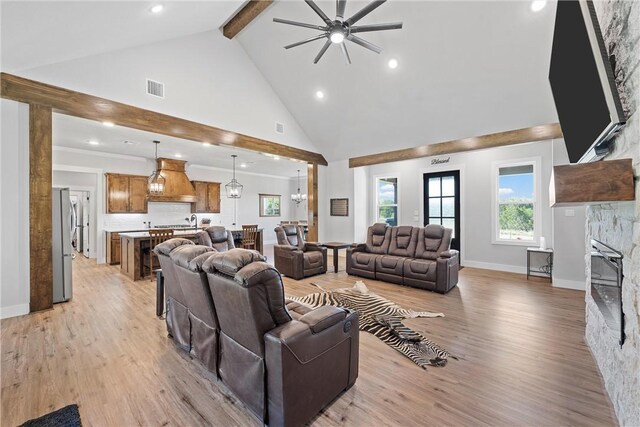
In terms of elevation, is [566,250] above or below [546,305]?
above

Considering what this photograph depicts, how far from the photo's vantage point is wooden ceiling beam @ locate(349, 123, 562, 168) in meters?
4.88

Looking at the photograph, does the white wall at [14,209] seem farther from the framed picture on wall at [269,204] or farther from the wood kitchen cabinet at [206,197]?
the framed picture on wall at [269,204]

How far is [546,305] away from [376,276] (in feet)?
8.36

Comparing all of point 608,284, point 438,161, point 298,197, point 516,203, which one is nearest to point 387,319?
point 608,284

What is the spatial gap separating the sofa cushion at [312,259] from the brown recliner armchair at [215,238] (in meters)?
1.62

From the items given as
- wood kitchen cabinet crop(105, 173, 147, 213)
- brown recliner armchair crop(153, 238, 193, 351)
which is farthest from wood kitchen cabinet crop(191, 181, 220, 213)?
brown recliner armchair crop(153, 238, 193, 351)

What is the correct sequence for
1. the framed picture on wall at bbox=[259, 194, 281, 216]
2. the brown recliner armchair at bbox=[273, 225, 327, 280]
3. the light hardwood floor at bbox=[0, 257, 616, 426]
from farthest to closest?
the framed picture on wall at bbox=[259, 194, 281, 216] < the brown recliner armchair at bbox=[273, 225, 327, 280] < the light hardwood floor at bbox=[0, 257, 616, 426]

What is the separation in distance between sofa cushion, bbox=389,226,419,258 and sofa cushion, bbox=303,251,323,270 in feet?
4.87

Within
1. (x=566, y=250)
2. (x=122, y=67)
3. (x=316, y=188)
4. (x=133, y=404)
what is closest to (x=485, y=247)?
(x=566, y=250)

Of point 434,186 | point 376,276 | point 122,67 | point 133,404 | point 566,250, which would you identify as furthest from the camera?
point 434,186

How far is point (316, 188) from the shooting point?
8.21 meters

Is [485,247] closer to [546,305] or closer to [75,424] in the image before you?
[546,305]

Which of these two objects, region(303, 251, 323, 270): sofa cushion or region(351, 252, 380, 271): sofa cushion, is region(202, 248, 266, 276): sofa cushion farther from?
region(351, 252, 380, 271): sofa cushion

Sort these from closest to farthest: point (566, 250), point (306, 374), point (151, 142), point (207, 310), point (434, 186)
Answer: point (306, 374) < point (207, 310) < point (566, 250) < point (151, 142) < point (434, 186)
